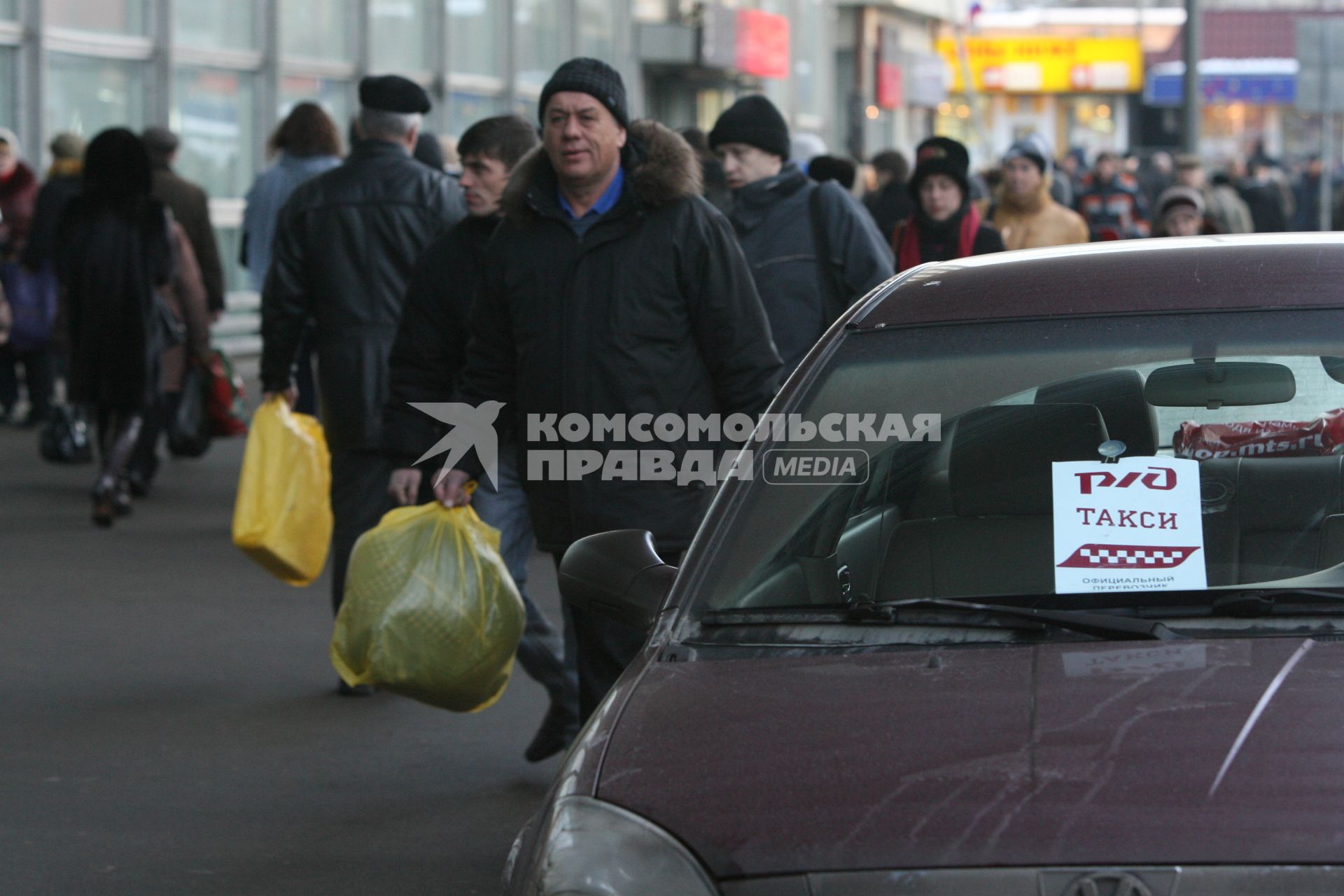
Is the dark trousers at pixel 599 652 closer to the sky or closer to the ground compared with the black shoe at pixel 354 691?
closer to the sky

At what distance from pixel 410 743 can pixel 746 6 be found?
1107 inches

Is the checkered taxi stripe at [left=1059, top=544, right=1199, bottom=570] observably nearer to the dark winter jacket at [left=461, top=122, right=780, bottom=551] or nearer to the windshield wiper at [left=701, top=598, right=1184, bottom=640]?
the windshield wiper at [left=701, top=598, right=1184, bottom=640]

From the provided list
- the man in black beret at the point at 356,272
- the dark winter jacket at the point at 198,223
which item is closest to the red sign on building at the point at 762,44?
the dark winter jacket at the point at 198,223

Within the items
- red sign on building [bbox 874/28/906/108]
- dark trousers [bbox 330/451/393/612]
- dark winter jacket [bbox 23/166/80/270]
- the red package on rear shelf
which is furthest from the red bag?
red sign on building [bbox 874/28/906/108]

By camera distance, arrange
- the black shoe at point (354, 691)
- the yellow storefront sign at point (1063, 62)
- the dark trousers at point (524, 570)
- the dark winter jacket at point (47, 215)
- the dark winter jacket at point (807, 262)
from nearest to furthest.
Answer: the dark trousers at point (524, 570) → the black shoe at point (354, 691) → the dark winter jacket at point (807, 262) → the dark winter jacket at point (47, 215) → the yellow storefront sign at point (1063, 62)

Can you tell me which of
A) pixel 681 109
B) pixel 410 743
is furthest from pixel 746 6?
pixel 410 743

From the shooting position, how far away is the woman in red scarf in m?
8.48

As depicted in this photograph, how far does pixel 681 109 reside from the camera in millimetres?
30391

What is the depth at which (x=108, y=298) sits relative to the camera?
999 cm

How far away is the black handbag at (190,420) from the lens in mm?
10836

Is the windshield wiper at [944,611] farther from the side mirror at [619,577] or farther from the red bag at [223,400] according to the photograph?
the red bag at [223,400]

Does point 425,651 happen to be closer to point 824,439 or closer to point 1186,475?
point 824,439

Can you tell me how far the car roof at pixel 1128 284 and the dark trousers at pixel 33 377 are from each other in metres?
10.3

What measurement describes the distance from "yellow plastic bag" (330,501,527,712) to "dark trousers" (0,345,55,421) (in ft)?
27.3
